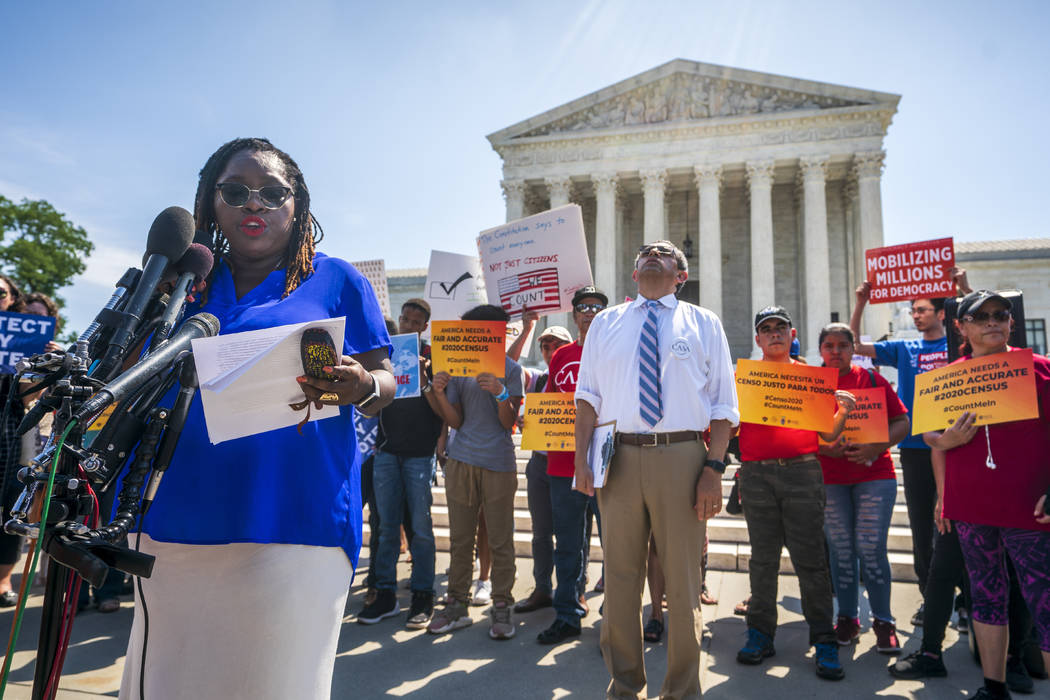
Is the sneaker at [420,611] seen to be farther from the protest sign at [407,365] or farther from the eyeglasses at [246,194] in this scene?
the eyeglasses at [246,194]

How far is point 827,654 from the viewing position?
3932 mm

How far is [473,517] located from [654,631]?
1.59 meters

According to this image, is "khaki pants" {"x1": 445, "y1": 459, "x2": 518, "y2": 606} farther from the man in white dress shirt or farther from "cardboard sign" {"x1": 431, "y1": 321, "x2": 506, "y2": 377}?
the man in white dress shirt

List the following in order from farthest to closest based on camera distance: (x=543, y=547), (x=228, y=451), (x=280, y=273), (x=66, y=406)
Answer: (x=543, y=547)
(x=280, y=273)
(x=228, y=451)
(x=66, y=406)

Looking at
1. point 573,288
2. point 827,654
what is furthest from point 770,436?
point 573,288

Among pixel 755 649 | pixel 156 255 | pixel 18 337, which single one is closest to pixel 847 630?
pixel 755 649

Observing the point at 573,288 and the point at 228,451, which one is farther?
the point at 573,288

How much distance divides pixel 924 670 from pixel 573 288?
11.9ft

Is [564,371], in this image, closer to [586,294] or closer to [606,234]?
[586,294]

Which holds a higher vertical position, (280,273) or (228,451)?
(280,273)

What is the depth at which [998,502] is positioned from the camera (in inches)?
131

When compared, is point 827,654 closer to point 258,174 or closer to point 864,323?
point 258,174

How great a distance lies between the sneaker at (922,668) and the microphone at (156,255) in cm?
454

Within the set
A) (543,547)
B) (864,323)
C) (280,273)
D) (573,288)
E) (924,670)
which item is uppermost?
(864,323)
